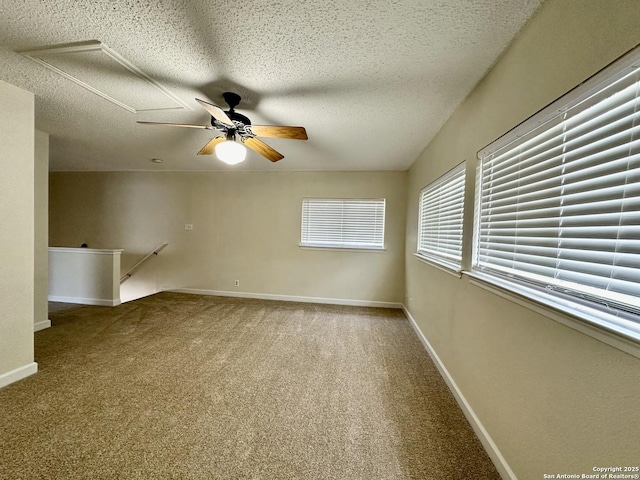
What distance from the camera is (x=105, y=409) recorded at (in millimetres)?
1661

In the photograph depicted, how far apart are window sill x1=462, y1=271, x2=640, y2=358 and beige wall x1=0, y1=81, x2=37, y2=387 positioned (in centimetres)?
352

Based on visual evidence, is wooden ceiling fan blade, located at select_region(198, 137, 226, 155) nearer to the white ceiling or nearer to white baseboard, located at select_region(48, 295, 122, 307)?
the white ceiling

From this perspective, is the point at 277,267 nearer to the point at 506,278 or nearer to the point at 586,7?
the point at 506,278

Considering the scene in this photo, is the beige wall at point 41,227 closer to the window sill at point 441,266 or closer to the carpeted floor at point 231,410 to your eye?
the carpeted floor at point 231,410

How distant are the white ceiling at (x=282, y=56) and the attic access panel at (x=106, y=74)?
0.07 ft

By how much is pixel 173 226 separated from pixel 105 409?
11.9 ft

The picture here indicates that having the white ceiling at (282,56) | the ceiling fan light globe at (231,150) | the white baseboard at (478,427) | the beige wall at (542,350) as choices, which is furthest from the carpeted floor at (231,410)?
the white ceiling at (282,56)

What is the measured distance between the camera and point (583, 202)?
915 mm

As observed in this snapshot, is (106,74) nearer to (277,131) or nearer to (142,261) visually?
(277,131)

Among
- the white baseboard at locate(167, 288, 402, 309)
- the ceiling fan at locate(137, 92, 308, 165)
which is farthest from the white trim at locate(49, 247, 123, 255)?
the ceiling fan at locate(137, 92, 308, 165)

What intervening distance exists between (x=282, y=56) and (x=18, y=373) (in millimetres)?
3177

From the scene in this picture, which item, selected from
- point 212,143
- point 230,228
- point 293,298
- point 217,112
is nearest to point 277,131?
point 217,112

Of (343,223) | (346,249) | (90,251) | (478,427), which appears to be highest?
(343,223)

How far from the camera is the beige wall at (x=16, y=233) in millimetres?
1859
